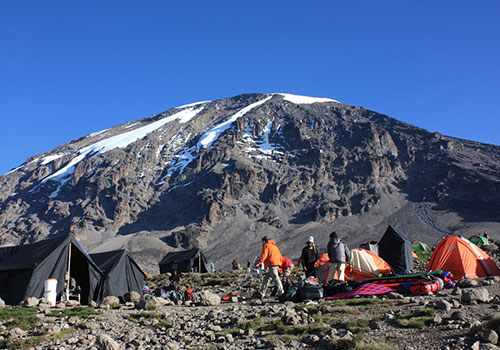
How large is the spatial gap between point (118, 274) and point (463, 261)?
547 inches

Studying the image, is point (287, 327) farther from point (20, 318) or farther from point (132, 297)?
point (132, 297)

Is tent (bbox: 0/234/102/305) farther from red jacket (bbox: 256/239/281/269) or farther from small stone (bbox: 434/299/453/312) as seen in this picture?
small stone (bbox: 434/299/453/312)

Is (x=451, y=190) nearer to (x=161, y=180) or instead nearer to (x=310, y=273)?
(x=161, y=180)

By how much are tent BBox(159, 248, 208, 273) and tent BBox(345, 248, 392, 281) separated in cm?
2828

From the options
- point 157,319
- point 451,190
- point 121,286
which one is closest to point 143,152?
point 451,190

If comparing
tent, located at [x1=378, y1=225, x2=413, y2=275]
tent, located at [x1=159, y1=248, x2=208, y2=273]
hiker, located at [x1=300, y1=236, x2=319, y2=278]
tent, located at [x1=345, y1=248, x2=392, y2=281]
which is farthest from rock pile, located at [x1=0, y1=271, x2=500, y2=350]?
tent, located at [x1=159, y1=248, x2=208, y2=273]

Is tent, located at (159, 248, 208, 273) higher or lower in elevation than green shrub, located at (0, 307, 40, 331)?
lower

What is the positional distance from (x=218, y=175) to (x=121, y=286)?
369 ft

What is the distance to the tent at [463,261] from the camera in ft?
47.9

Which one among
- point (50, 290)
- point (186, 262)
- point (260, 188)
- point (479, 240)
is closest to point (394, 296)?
point (50, 290)

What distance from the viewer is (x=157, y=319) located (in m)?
9.66

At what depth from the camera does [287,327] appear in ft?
24.2

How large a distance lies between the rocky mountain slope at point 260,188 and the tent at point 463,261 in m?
68.4

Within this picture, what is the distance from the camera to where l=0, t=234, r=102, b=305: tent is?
14.1 meters
